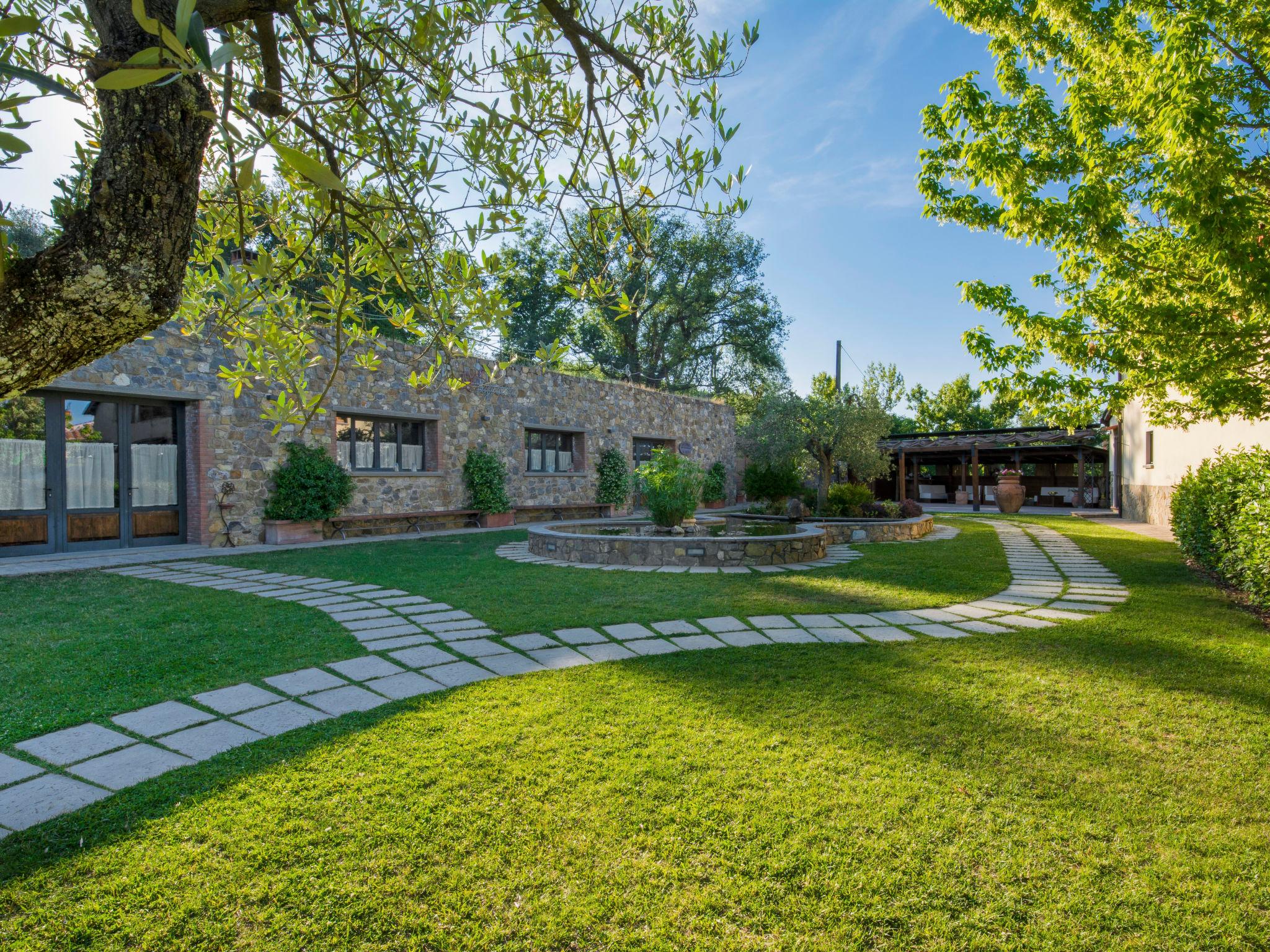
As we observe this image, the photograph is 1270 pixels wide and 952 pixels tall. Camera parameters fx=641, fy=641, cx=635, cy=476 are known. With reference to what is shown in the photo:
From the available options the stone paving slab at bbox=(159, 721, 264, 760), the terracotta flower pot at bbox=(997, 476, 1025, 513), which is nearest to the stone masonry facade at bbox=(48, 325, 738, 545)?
the stone paving slab at bbox=(159, 721, 264, 760)

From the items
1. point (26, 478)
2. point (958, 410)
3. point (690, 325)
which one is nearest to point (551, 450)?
point (26, 478)

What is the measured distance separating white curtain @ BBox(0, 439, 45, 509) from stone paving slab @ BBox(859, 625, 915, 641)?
33.2 ft

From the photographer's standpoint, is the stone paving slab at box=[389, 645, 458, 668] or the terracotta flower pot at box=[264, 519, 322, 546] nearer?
the stone paving slab at box=[389, 645, 458, 668]

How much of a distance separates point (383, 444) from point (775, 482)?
8.12 meters

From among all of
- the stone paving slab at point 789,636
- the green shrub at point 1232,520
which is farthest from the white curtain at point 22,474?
the green shrub at point 1232,520

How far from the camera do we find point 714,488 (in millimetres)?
19422

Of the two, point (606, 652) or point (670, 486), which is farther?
point (670, 486)

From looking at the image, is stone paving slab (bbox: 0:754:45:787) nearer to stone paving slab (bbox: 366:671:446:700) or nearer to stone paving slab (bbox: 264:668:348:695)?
stone paving slab (bbox: 264:668:348:695)

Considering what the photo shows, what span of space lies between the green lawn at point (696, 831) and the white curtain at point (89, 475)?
333 inches

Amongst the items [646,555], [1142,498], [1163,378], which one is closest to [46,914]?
[646,555]

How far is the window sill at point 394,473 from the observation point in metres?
A: 11.6

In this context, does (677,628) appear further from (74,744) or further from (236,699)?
(74,744)

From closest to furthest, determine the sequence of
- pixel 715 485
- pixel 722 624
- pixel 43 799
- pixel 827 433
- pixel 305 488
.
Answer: pixel 43 799
pixel 722 624
pixel 305 488
pixel 827 433
pixel 715 485

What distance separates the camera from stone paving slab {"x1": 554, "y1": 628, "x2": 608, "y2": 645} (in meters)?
4.32
